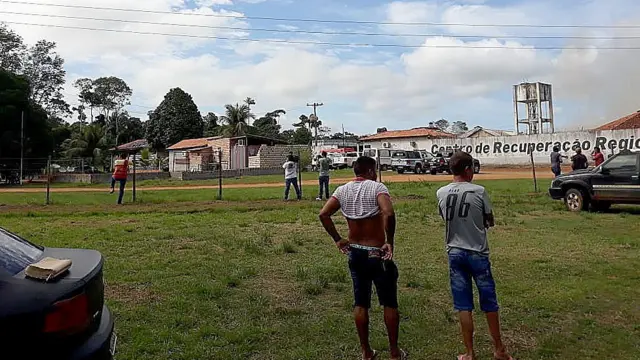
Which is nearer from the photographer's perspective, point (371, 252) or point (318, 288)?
point (371, 252)

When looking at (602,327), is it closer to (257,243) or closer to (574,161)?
(257,243)

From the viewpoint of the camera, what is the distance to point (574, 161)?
61.7 feet

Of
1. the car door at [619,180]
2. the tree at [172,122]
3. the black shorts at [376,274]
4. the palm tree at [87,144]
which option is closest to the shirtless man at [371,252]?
the black shorts at [376,274]

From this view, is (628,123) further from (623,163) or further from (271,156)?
(623,163)

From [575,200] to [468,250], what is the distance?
38.0 feet

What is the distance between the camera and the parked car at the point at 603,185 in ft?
44.2

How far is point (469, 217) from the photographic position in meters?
4.53

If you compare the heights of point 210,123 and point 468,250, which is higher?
point 210,123

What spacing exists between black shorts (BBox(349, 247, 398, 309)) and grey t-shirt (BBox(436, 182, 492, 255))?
0.60 metres

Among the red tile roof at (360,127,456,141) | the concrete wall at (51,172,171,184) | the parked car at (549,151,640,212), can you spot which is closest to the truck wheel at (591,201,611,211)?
the parked car at (549,151,640,212)

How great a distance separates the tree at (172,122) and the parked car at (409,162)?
130 feet

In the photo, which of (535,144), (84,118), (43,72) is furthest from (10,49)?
(535,144)

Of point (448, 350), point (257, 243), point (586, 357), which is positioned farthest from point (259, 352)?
point (257, 243)

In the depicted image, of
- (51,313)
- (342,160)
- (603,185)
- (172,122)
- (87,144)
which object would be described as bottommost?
(51,313)
